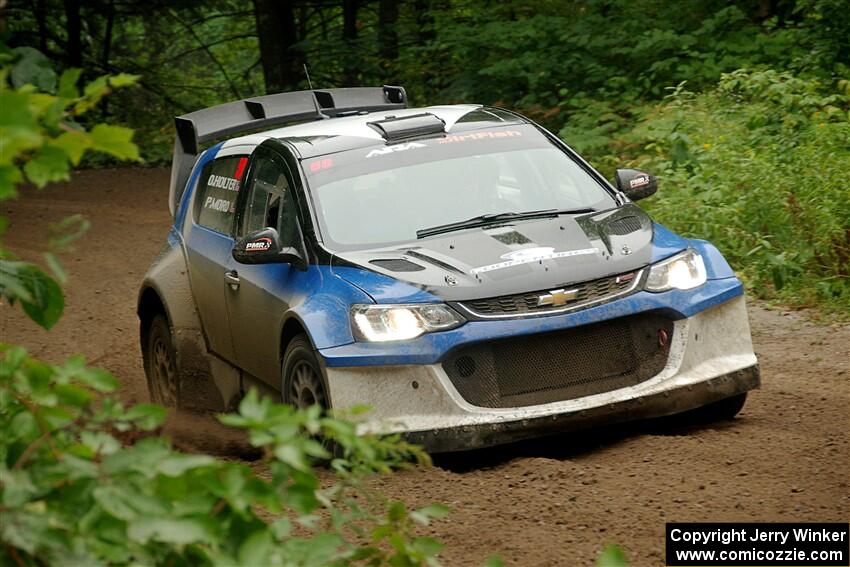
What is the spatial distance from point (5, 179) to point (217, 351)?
531 cm

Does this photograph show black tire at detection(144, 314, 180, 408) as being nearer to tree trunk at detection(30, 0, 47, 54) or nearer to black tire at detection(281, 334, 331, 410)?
black tire at detection(281, 334, 331, 410)

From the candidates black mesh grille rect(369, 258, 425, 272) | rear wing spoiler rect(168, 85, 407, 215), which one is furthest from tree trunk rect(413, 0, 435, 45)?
black mesh grille rect(369, 258, 425, 272)

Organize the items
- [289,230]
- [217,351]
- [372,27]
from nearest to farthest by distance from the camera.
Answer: [289,230] < [217,351] < [372,27]

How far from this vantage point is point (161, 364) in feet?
28.8

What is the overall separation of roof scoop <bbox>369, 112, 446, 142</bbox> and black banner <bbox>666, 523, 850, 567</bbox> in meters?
3.32

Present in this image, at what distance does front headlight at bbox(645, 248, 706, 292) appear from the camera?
255 inches

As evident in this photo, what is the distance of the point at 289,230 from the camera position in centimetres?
731

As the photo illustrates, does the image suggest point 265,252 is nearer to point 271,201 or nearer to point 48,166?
point 271,201

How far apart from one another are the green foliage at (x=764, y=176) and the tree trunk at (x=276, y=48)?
11116mm

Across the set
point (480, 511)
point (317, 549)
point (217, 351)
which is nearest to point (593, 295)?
point (480, 511)

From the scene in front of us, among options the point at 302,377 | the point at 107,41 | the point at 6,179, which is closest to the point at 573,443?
the point at 302,377

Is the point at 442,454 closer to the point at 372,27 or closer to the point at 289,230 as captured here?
the point at 289,230

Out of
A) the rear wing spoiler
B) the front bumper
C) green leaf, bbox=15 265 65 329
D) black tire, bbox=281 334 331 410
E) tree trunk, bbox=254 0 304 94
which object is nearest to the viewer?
green leaf, bbox=15 265 65 329

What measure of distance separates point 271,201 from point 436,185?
1.02 metres
